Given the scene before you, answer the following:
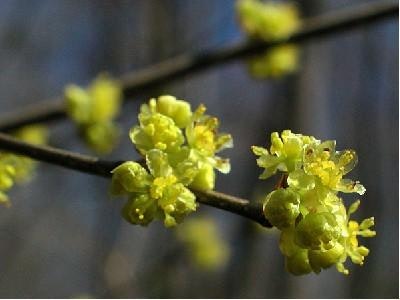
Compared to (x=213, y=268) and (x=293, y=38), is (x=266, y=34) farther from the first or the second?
(x=213, y=268)

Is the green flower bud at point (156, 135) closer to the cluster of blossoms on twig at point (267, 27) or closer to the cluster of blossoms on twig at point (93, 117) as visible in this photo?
the cluster of blossoms on twig at point (93, 117)

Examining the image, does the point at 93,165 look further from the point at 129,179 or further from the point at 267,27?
the point at 267,27

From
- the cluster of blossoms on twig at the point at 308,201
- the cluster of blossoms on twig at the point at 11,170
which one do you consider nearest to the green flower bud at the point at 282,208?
the cluster of blossoms on twig at the point at 308,201

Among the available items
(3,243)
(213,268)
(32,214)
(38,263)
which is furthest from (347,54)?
(38,263)

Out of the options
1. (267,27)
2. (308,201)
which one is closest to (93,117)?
(267,27)

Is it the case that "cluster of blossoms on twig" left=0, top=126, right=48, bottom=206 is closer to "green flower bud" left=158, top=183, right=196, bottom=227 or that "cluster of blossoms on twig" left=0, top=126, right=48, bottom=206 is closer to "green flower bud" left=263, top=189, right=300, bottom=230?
"green flower bud" left=158, top=183, right=196, bottom=227
